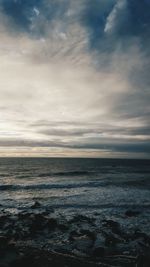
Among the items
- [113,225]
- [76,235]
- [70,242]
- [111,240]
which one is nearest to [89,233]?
[76,235]

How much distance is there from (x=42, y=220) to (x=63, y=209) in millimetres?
4841

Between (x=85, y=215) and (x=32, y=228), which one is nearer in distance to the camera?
(x=32, y=228)

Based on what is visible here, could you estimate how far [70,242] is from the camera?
13656 millimetres

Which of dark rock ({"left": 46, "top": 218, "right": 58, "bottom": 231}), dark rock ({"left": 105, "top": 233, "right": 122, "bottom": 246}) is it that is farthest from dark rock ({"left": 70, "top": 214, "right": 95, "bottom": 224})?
dark rock ({"left": 105, "top": 233, "right": 122, "bottom": 246})

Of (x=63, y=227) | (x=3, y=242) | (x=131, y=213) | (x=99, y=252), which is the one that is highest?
(x=3, y=242)

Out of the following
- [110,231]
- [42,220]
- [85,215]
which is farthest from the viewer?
[85,215]

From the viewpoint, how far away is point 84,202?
2603 centimetres

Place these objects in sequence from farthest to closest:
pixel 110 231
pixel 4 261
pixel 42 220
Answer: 1. pixel 42 220
2. pixel 110 231
3. pixel 4 261

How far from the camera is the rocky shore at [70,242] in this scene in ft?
35.4

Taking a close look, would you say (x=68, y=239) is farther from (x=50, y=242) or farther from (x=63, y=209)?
(x=63, y=209)

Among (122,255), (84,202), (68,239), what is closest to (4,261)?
(68,239)

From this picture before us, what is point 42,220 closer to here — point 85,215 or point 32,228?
point 32,228

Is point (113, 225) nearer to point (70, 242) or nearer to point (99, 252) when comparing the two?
point (70, 242)

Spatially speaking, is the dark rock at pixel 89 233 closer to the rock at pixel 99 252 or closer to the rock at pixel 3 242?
the rock at pixel 99 252
